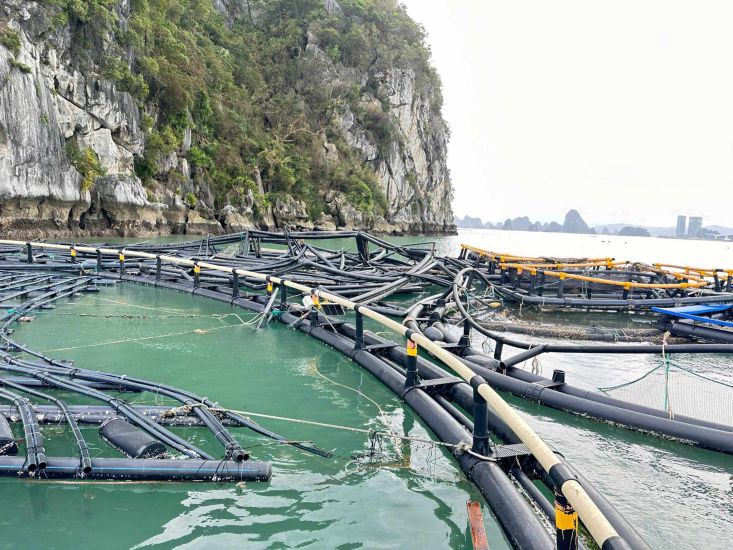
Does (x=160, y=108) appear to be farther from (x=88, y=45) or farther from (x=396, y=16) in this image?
(x=396, y=16)

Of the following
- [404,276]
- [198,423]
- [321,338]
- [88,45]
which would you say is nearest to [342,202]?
[88,45]

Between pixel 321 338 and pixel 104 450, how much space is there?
184 inches

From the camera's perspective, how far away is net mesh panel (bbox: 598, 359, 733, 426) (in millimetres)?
5832

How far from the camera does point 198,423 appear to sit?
460cm

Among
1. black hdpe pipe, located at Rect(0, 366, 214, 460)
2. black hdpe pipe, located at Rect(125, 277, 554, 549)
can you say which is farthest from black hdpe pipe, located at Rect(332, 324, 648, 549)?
black hdpe pipe, located at Rect(0, 366, 214, 460)

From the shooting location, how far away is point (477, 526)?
3201 mm

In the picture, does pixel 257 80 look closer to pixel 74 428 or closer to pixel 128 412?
pixel 128 412

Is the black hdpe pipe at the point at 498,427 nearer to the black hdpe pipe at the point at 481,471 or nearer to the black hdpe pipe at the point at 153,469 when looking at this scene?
the black hdpe pipe at the point at 481,471

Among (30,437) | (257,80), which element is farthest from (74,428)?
(257,80)

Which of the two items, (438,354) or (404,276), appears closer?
(438,354)

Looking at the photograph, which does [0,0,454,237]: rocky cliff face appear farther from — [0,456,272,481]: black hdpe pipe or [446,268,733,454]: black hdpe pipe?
[0,456,272,481]: black hdpe pipe

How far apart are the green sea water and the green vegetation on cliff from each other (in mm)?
29401

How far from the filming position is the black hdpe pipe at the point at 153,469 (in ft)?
11.6

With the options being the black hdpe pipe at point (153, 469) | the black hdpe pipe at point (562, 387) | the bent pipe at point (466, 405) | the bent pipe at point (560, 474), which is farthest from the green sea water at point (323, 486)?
the bent pipe at point (560, 474)
